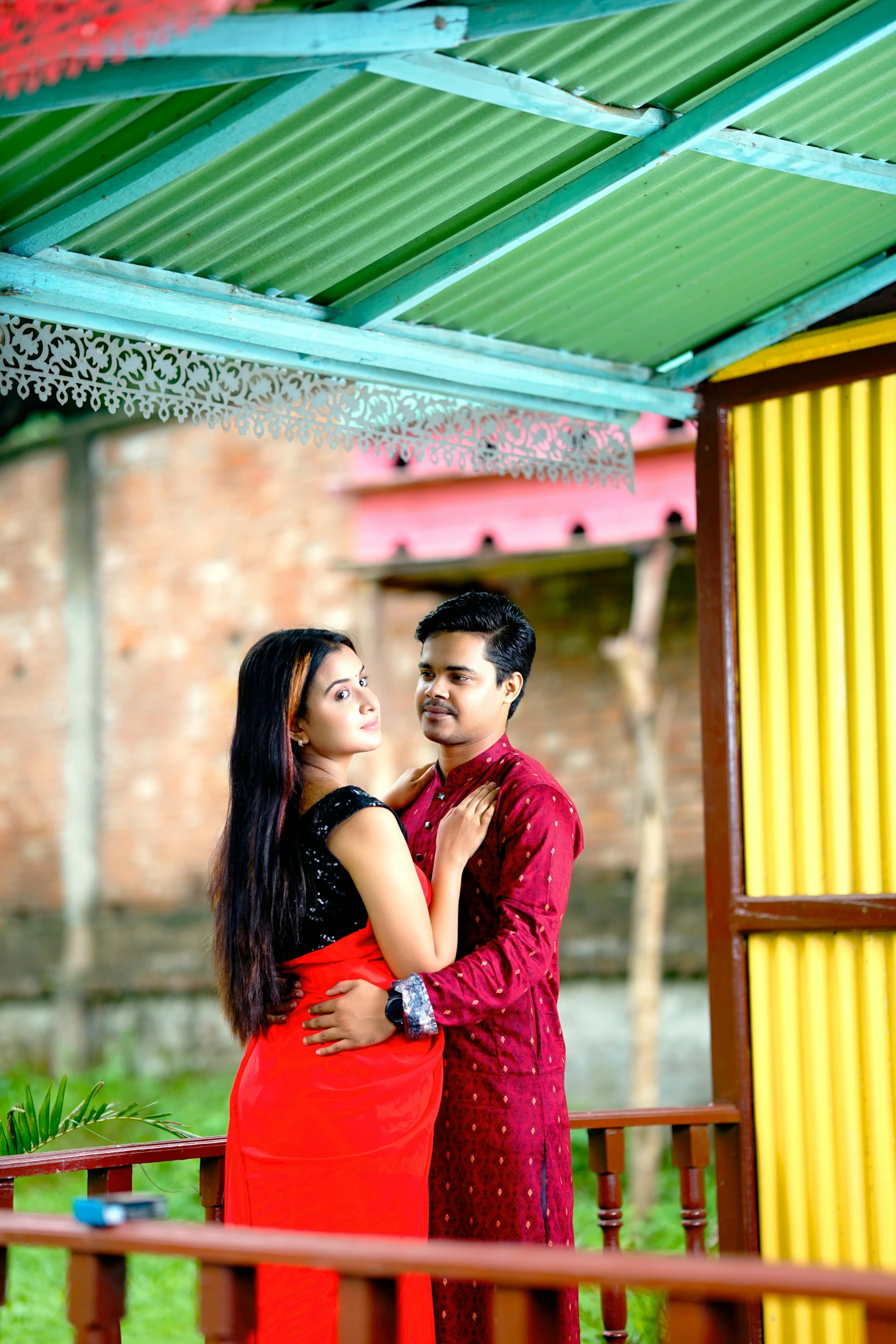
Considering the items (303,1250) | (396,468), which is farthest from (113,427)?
(303,1250)

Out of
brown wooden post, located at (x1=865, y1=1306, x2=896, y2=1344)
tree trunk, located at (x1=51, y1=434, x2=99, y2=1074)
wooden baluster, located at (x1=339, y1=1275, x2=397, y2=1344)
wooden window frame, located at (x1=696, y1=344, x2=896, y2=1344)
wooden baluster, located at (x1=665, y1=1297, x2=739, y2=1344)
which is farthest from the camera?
tree trunk, located at (x1=51, y1=434, x2=99, y2=1074)

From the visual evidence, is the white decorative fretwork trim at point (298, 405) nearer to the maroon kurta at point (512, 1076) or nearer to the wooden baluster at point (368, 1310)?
the maroon kurta at point (512, 1076)

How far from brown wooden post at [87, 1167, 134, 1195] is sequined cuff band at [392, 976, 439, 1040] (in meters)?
0.74

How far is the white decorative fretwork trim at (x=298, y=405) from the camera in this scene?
3143 millimetres

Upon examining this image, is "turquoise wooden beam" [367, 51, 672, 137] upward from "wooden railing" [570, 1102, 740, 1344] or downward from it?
upward

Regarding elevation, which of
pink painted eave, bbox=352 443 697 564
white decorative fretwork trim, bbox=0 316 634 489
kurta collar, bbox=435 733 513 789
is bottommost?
kurta collar, bbox=435 733 513 789

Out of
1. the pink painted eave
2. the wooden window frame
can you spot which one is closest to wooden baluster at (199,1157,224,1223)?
the wooden window frame

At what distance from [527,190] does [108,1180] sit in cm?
211

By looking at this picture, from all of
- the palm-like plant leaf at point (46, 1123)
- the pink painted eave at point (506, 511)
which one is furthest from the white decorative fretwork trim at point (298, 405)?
the pink painted eave at point (506, 511)

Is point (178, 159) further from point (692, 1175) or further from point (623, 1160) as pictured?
point (692, 1175)

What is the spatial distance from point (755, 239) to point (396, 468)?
5.87m

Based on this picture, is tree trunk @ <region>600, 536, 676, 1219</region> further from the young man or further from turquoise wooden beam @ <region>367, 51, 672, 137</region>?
turquoise wooden beam @ <region>367, 51, 672, 137</region>

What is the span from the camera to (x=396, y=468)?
9.13 metres

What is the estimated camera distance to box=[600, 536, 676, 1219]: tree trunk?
7941mm
